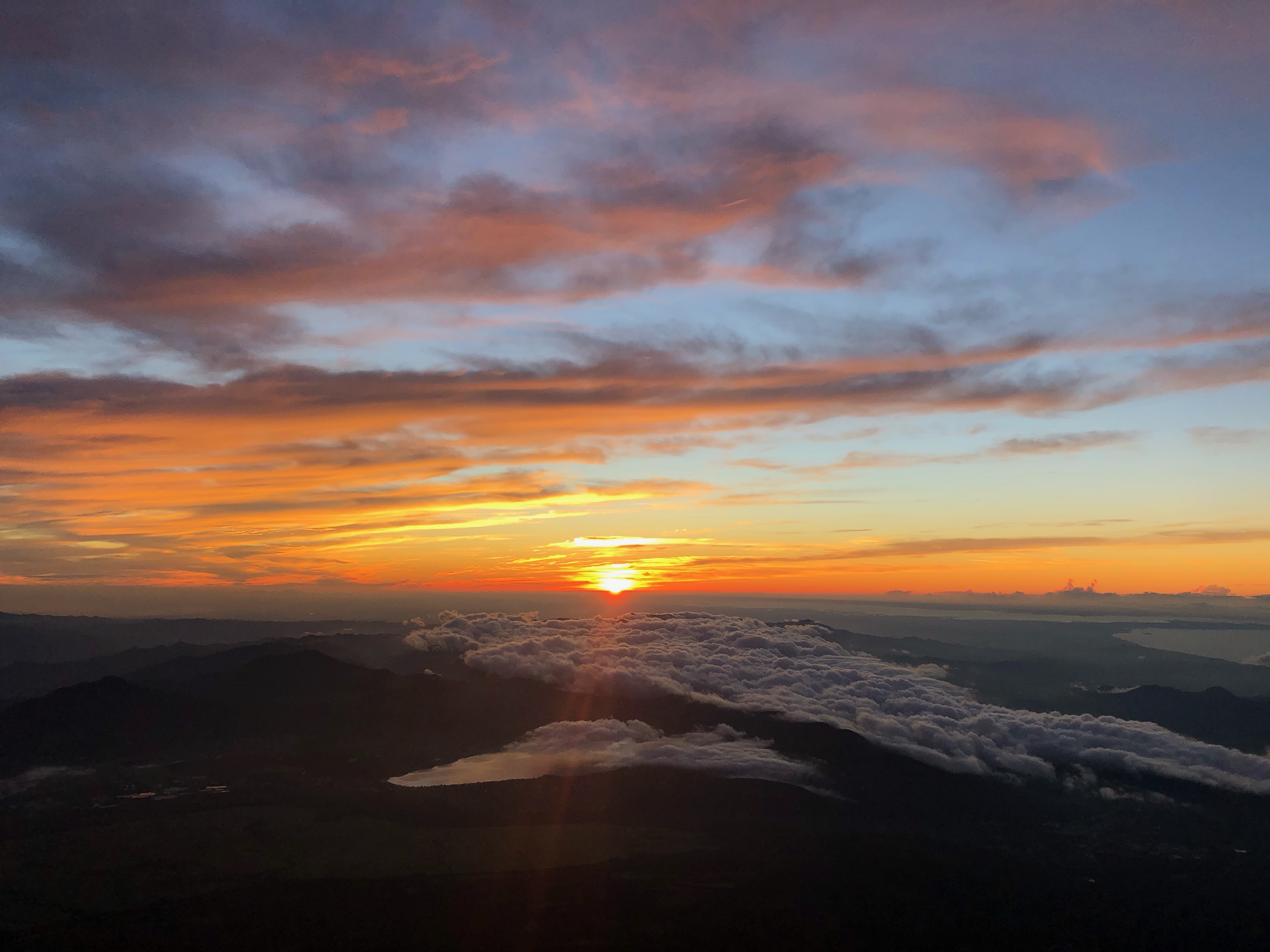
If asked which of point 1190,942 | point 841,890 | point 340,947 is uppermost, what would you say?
point 340,947

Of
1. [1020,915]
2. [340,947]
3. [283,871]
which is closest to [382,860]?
[283,871]

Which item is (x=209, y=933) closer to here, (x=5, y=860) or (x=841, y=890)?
(x=5, y=860)

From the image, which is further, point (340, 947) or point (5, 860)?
point (5, 860)

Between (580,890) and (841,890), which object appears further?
(841,890)

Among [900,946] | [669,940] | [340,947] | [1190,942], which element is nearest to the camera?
[340,947]

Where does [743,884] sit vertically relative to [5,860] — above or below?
below

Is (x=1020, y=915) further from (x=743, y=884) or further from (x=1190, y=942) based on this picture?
(x=743, y=884)

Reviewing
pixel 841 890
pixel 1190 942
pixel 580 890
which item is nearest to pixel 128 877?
pixel 580 890

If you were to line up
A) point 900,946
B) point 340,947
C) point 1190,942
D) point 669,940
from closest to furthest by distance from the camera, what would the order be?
point 340,947 < point 669,940 < point 900,946 < point 1190,942

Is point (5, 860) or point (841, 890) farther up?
point (5, 860)
